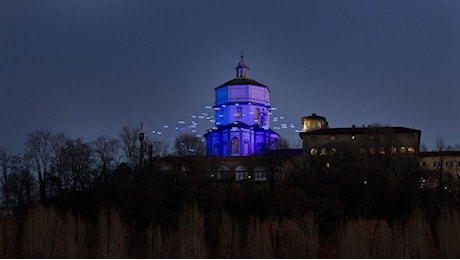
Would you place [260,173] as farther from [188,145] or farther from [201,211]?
[201,211]

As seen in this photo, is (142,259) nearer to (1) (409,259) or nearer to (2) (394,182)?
(1) (409,259)

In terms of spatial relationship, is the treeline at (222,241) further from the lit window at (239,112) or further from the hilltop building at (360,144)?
the lit window at (239,112)

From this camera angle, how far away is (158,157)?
182 feet

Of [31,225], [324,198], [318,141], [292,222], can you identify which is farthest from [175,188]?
[318,141]

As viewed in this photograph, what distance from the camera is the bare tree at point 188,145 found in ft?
205

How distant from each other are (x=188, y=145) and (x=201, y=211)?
25766 millimetres

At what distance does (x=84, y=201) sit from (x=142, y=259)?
14.5 meters

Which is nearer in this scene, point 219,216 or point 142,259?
point 142,259

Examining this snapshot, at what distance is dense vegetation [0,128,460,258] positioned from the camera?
31000 mm

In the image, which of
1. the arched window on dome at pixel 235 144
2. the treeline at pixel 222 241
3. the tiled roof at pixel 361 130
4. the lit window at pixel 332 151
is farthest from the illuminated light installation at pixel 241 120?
the treeline at pixel 222 241

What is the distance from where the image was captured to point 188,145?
6419cm

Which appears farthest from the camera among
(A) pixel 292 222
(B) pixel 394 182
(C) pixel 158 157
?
(C) pixel 158 157

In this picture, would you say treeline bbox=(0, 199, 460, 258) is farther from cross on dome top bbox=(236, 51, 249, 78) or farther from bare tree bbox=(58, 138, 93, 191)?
cross on dome top bbox=(236, 51, 249, 78)

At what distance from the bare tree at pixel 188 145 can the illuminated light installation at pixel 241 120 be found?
10.3ft
